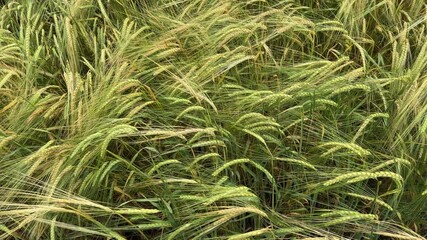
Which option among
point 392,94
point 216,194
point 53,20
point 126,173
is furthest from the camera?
point 53,20

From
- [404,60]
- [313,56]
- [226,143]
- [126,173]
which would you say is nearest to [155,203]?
[126,173]

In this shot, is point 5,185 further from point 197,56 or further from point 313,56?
point 313,56

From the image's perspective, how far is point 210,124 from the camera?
1.44 m

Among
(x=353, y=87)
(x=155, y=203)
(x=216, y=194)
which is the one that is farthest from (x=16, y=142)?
(x=353, y=87)

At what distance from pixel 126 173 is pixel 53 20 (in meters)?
0.84

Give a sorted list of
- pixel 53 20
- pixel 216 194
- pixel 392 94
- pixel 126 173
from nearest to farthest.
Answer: pixel 216 194 < pixel 126 173 < pixel 392 94 < pixel 53 20

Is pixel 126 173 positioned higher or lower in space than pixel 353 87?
lower

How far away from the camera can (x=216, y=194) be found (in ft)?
4.19

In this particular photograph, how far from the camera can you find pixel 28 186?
4.35 feet

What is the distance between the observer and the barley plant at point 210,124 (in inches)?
50.8

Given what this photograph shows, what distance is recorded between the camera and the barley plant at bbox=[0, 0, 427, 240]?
1289 mm

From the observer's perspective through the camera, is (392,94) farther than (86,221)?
Yes

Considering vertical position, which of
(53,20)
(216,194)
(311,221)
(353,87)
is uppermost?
(53,20)

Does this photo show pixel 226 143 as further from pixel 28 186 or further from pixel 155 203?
pixel 28 186
